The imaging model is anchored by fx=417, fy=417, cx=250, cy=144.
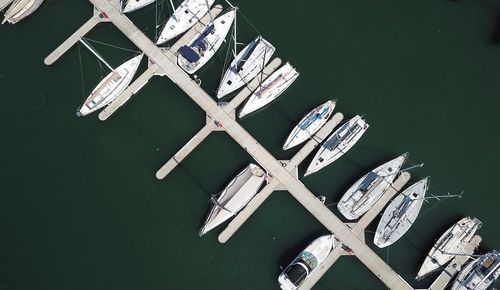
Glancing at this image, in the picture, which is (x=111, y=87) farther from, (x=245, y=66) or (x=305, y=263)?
(x=305, y=263)

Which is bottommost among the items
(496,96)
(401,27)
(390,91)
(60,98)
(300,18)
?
(496,96)

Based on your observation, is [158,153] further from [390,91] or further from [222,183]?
[390,91]

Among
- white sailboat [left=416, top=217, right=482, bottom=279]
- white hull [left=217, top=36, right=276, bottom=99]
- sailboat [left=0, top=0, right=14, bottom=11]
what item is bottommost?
white sailboat [left=416, top=217, right=482, bottom=279]

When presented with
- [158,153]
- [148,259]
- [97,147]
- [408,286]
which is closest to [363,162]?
[408,286]

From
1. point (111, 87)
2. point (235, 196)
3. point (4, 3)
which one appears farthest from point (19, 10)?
point (235, 196)

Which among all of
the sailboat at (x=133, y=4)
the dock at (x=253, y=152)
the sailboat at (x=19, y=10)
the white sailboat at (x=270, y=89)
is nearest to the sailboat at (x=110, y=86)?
the dock at (x=253, y=152)

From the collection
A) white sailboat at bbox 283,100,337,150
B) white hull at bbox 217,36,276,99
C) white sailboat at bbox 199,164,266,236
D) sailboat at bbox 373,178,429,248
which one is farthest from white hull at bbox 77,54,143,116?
sailboat at bbox 373,178,429,248

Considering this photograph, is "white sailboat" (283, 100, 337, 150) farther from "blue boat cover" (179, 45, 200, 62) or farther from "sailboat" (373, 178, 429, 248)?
"blue boat cover" (179, 45, 200, 62)
